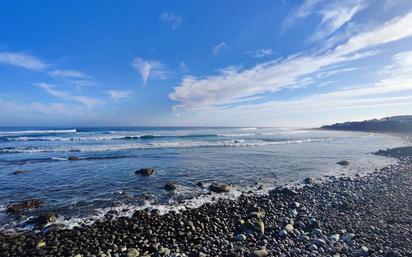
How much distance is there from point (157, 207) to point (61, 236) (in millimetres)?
3040

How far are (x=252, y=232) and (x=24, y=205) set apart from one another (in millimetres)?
7917

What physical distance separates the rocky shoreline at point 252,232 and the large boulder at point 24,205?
7.04ft

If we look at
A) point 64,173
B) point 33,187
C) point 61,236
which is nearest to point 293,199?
point 61,236

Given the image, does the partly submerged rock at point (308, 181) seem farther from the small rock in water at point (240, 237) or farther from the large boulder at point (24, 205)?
the large boulder at point (24, 205)

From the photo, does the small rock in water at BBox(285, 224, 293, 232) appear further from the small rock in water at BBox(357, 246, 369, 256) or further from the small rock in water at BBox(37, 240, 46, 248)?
the small rock in water at BBox(37, 240, 46, 248)

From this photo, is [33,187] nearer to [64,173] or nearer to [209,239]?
[64,173]

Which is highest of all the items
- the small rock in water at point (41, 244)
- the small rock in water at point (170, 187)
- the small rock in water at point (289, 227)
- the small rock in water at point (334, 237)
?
the small rock in water at point (170, 187)

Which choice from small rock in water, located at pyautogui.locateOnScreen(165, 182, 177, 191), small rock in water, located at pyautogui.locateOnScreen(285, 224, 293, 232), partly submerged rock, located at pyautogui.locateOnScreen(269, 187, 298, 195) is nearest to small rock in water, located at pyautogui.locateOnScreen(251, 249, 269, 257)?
small rock in water, located at pyautogui.locateOnScreen(285, 224, 293, 232)

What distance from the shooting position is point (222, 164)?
16984 millimetres

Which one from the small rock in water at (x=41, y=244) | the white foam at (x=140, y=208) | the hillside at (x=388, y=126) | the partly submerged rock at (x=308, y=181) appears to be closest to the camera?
the small rock in water at (x=41, y=244)

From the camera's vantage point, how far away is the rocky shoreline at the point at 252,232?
573 cm

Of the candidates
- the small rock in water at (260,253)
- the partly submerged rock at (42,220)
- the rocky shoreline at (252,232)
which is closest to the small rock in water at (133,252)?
the rocky shoreline at (252,232)

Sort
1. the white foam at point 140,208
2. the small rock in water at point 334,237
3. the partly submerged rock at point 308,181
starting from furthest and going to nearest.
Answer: the partly submerged rock at point 308,181, the white foam at point 140,208, the small rock in water at point 334,237

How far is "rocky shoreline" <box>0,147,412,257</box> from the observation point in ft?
18.8
